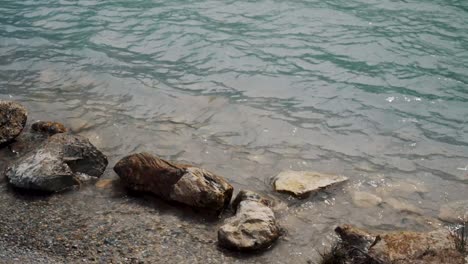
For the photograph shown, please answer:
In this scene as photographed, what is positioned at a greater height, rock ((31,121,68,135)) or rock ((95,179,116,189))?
rock ((31,121,68,135))

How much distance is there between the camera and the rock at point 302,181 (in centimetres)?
521

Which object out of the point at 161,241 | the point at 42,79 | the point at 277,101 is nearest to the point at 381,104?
the point at 277,101

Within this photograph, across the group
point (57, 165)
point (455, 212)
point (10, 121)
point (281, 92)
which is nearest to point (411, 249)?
point (455, 212)

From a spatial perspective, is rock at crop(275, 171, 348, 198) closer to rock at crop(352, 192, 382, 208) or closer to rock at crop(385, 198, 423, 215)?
rock at crop(352, 192, 382, 208)

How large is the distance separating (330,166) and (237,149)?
144 cm

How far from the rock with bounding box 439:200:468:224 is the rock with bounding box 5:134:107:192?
4469mm

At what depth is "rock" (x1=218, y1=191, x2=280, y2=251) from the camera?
411 cm

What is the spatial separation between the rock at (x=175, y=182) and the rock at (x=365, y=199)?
160cm

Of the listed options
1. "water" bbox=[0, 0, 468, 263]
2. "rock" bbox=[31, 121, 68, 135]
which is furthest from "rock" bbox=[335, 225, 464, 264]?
"rock" bbox=[31, 121, 68, 135]

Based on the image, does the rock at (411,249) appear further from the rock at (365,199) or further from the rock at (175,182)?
the rock at (175,182)

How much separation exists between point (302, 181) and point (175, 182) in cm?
166

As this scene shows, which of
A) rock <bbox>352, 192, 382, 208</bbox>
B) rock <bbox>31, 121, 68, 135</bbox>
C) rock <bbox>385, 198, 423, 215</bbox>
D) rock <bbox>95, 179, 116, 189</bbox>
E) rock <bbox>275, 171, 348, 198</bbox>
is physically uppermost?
rock <bbox>31, 121, 68, 135</bbox>

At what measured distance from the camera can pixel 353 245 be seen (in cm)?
403

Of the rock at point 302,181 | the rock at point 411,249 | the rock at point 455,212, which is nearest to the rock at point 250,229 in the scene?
the rock at point 302,181
